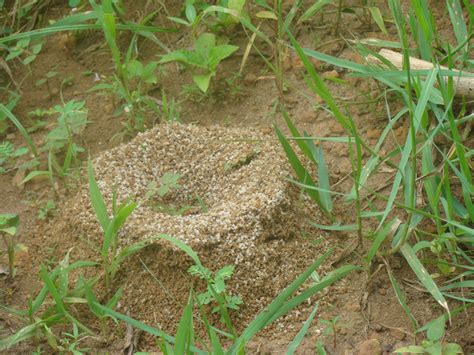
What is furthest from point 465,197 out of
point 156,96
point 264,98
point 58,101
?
point 58,101

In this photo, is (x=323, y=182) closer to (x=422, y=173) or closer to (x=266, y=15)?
(x=422, y=173)

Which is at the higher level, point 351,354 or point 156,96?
point 156,96

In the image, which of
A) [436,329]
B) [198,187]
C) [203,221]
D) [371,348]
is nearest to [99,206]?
[203,221]

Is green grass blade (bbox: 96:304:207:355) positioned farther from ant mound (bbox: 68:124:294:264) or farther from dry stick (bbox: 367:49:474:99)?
dry stick (bbox: 367:49:474:99)

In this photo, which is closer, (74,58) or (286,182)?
(286,182)

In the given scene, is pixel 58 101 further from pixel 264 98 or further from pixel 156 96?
pixel 264 98

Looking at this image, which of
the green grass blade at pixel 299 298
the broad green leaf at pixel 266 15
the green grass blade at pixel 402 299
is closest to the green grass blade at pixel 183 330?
the green grass blade at pixel 299 298
